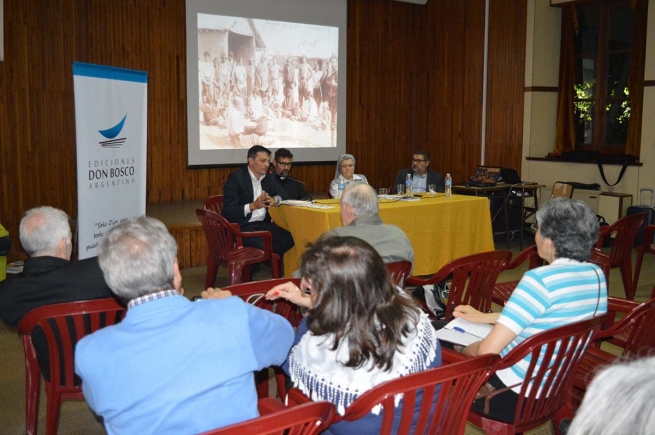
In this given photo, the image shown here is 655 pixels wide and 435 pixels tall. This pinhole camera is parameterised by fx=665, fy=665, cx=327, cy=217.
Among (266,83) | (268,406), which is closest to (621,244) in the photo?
(268,406)

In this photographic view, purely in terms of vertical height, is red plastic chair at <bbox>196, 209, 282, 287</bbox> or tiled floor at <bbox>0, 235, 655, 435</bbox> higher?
red plastic chair at <bbox>196, 209, 282, 287</bbox>

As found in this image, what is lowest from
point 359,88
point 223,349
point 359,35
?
point 223,349

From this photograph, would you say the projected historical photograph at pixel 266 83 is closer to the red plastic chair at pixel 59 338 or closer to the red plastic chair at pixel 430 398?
the red plastic chair at pixel 59 338

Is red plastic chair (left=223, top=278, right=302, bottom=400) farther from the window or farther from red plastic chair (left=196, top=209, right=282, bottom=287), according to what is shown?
the window

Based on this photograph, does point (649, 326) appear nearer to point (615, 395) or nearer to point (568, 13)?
point (615, 395)

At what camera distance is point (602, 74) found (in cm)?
880

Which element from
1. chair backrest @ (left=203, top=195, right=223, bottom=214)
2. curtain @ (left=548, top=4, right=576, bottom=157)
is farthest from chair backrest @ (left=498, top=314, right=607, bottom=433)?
curtain @ (left=548, top=4, right=576, bottom=157)

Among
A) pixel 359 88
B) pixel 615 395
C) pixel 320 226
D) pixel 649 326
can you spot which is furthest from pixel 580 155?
pixel 615 395

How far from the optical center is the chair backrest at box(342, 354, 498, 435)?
5.57 ft

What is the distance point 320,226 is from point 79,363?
3.52 meters

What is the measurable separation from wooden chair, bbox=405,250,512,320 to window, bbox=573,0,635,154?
612cm

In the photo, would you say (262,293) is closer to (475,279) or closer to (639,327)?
(475,279)

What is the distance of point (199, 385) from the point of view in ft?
5.31

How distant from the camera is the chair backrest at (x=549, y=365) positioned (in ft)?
6.90
